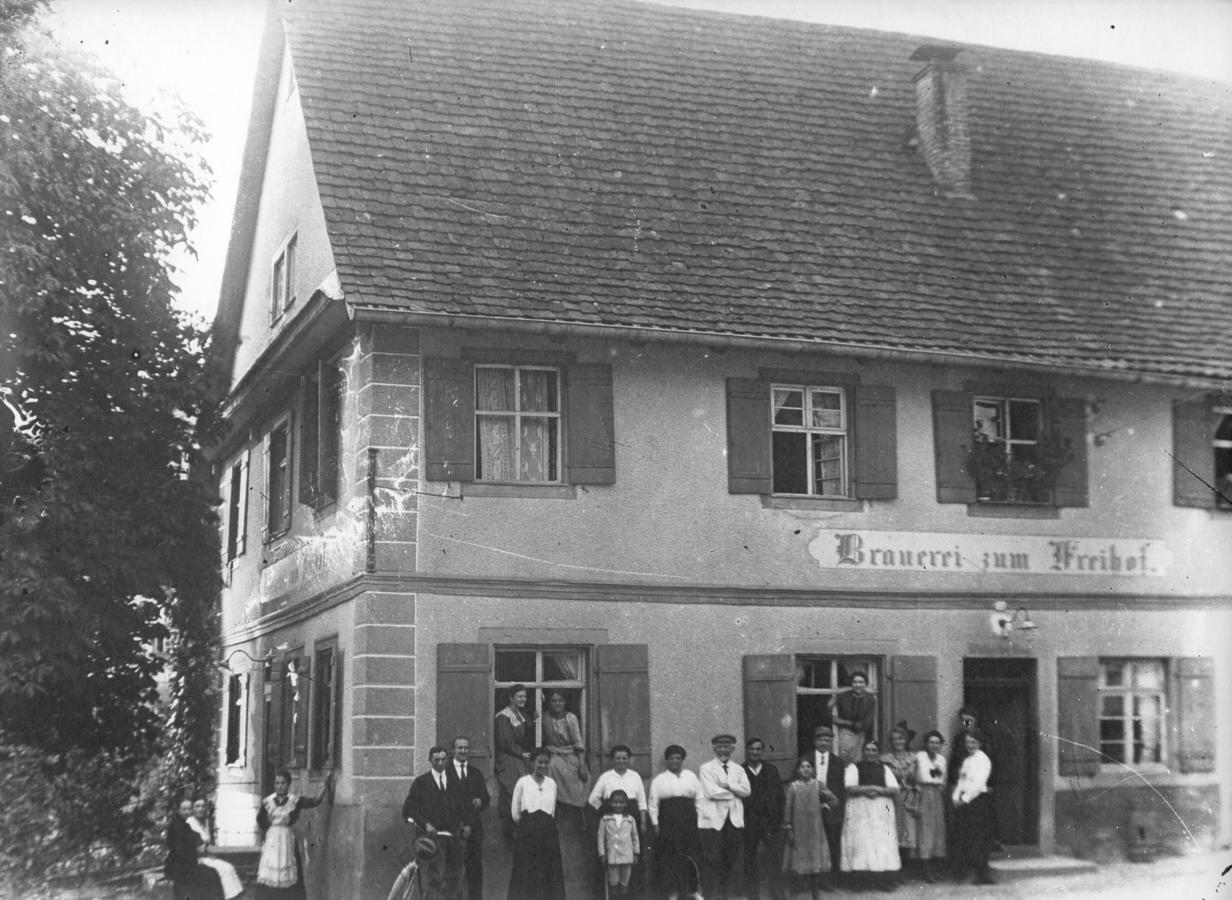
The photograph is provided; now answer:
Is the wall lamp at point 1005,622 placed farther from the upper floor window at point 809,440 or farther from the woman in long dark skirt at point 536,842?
the woman in long dark skirt at point 536,842

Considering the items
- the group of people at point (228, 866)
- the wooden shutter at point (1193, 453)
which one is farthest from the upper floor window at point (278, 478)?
the wooden shutter at point (1193, 453)

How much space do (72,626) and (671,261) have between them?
299 inches

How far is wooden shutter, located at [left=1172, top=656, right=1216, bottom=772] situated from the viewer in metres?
17.3

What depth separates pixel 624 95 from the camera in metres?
18.5

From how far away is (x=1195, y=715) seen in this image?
1734 cm

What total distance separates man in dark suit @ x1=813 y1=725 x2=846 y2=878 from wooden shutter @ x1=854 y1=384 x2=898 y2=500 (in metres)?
2.57

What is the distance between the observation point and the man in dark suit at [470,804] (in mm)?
14500

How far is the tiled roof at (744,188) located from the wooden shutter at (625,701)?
3.23 meters

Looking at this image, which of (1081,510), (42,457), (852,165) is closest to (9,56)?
(42,457)

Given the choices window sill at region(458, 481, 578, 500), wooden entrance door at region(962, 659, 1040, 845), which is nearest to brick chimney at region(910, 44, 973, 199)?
wooden entrance door at region(962, 659, 1040, 845)

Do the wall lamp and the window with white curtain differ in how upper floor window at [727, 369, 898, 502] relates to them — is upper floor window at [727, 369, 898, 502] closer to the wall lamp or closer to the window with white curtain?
the wall lamp

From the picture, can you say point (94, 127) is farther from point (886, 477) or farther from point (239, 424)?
point (886, 477)

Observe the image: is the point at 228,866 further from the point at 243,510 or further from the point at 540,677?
the point at 243,510

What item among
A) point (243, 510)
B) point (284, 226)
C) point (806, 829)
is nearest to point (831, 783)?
point (806, 829)
